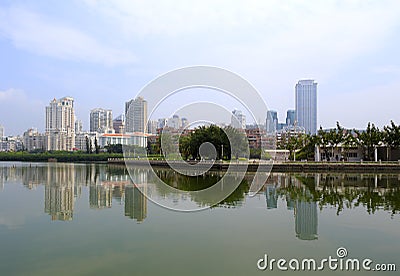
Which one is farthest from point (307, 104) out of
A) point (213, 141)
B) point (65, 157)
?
point (213, 141)

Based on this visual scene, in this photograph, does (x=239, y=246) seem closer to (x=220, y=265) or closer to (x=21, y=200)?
(x=220, y=265)

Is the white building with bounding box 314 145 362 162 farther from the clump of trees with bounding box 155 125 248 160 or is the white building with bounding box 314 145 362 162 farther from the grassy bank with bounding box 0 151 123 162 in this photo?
the grassy bank with bounding box 0 151 123 162

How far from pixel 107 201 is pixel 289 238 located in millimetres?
7900

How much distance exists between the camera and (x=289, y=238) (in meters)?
8.41

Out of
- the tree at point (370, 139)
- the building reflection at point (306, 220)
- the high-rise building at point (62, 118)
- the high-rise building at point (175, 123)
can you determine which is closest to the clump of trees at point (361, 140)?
the tree at point (370, 139)

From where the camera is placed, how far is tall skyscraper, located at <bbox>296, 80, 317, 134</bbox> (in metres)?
156

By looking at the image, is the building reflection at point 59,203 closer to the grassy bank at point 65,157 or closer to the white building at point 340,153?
the white building at point 340,153

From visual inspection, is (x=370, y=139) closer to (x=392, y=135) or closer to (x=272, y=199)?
(x=392, y=135)

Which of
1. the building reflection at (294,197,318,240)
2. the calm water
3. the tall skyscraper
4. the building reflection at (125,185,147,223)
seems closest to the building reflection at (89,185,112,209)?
the calm water

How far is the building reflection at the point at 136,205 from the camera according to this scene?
1106 cm

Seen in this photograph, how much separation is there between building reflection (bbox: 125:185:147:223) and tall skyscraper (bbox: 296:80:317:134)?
473ft

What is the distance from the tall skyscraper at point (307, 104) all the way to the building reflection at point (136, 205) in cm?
14423

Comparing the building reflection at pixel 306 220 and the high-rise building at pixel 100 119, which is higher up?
the high-rise building at pixel 100 119

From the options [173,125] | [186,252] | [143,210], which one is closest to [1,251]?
[186,252]
